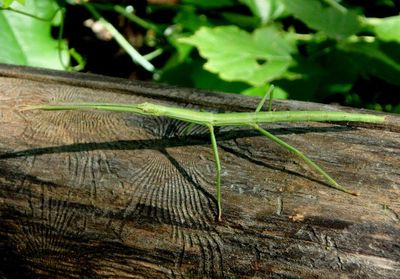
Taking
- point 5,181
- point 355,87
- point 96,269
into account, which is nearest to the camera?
point 96,269

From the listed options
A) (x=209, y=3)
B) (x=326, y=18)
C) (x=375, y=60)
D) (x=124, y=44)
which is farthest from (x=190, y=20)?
(x=375, y=60)

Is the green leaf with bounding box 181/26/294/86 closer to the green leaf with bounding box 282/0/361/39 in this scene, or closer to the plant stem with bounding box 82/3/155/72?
the green leaf with bounding box 282/0/361/39

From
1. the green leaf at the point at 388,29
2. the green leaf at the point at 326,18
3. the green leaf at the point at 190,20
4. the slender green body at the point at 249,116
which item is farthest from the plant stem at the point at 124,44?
the slender green body at the point at 249,116

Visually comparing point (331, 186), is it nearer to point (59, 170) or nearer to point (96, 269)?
point (96, 269)

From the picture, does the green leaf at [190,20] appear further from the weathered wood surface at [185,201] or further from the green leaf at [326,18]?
the weathered wood surface at [185,201]

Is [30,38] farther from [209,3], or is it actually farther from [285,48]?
[285,48]

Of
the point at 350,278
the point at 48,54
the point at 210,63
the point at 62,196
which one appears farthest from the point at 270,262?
the point at 48,54
